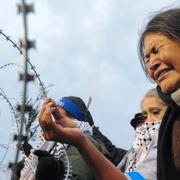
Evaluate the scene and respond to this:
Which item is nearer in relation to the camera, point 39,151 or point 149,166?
point 149,166

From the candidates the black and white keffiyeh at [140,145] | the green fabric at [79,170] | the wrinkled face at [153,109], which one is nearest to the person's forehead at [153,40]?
the black and white keffiyeh at [140,145]

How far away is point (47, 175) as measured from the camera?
8.16 feet

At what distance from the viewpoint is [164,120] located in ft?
6.23

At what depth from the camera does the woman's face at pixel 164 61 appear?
180cm

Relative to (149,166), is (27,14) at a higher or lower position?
higher

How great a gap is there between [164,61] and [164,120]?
25 centimetres

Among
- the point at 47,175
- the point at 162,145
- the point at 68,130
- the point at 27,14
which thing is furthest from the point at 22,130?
the point at 47,175

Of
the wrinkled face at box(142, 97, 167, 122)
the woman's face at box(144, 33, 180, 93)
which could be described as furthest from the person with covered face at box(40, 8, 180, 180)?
the wrinkled face at box(142, 97, 167, 122)

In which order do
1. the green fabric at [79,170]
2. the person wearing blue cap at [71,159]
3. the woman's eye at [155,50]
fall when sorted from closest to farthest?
1. the woman's eye at [155,50]
2. the person wearing blue cap at [71,159]
3. the green fabric at [79,170]

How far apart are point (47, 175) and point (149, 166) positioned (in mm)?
755

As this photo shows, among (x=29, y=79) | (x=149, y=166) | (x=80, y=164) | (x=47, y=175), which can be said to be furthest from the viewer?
(x=80, y=164)

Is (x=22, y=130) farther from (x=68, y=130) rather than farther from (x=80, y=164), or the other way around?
(x=80, y=164)

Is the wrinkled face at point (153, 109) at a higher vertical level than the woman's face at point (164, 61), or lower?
higher

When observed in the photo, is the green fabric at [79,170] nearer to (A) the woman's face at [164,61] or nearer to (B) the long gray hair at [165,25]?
(B) the long gray hair at [165,25]
